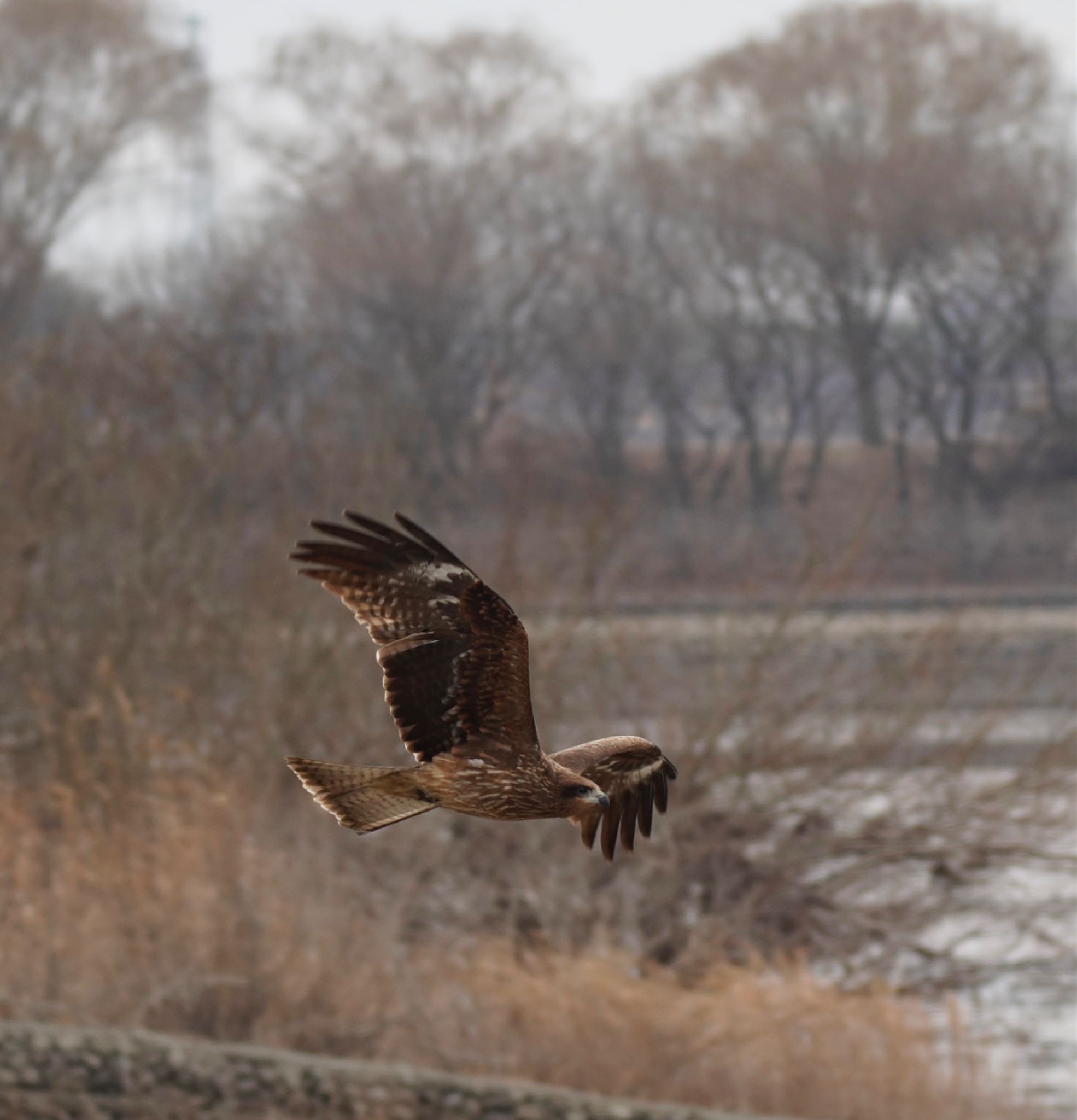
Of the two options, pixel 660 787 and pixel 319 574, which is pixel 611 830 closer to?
pixel 660 787

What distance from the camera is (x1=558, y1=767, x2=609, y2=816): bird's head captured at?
3.34 ft

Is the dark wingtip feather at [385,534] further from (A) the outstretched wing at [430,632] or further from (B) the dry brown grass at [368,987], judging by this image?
(B) the dry brown grass at [368,987]

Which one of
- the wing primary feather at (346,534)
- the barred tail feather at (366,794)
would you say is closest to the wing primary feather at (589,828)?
the barred tail feather at (366,794)

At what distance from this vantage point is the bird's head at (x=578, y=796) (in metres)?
1.02

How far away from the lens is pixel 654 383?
101 ft

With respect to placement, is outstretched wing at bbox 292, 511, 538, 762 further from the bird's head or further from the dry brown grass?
the dry brown grass

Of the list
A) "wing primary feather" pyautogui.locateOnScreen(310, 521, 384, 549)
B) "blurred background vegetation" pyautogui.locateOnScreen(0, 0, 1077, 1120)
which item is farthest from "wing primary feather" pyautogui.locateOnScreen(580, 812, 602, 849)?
"blurred background vegetation" pyautogui.locateOnScreen(0, 0, 1077, 1120)

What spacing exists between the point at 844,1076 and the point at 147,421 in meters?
8.15

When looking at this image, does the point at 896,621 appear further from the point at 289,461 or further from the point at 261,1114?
the point at 261,1114

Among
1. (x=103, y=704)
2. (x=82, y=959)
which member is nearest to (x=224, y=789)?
(x=103, y=704)

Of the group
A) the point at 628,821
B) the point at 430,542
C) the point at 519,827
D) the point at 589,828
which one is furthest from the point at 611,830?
the point at 519,827

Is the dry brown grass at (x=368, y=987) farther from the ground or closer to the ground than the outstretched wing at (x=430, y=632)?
closer to the ground

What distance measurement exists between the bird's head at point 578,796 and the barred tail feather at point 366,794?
0.08 m

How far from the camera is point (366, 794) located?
3.73 ft
